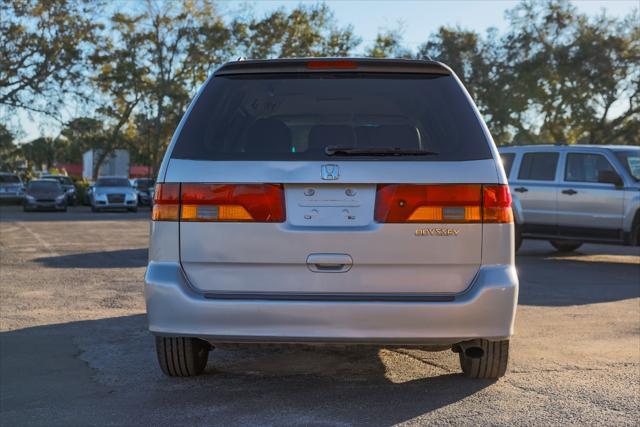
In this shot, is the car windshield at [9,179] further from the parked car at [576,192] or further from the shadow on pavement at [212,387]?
the shadow on pavement at [212,387]

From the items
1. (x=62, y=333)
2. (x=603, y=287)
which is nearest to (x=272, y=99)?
(x=62, y=333)

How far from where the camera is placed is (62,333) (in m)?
6.93

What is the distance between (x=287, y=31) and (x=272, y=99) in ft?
146

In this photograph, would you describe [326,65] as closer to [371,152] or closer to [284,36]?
[371,152]

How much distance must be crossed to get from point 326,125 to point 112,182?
33426mm

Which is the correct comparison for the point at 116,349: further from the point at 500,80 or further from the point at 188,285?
the point at 500,80

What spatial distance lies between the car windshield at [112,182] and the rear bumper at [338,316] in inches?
1303

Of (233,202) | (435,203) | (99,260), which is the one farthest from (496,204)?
(99,260)

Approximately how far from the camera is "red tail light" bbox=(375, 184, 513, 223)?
437 cm

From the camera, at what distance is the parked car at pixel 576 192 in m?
13.2

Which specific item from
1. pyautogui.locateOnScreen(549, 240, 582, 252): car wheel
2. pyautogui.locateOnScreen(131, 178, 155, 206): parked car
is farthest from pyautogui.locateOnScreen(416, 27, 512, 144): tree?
pyautogui.locateOnScreen(549, 240, 582, 252): car wheel

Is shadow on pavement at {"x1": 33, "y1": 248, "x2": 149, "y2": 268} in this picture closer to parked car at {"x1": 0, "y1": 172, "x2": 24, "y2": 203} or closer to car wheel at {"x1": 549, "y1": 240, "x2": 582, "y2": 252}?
car wheel at {"x1": 549, "y1": 240, "x2": 582, "y2": 252}

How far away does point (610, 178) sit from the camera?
1330 cm

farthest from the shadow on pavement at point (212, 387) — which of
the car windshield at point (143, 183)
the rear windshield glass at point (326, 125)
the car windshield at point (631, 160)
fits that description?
the car windshield at point (143, 183)
